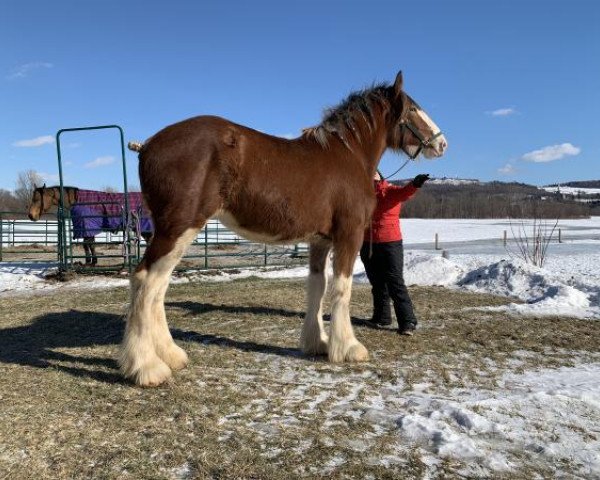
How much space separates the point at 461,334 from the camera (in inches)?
207

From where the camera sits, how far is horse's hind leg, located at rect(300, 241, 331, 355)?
4.39 metres

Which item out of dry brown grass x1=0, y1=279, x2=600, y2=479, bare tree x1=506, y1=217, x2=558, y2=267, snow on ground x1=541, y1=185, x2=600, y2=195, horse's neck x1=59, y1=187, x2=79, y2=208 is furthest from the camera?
snow on ground x1=541, y1=185, x2=600, y2=195

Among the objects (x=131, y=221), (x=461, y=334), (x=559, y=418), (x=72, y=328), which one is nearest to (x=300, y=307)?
(x=461, y=334)

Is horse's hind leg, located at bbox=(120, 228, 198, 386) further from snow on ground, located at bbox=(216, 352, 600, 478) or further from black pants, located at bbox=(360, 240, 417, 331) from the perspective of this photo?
black pants, located at bbox=(360, 240, 417, 331)

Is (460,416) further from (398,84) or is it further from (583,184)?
(583,184)

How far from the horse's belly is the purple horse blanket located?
7.82 meters

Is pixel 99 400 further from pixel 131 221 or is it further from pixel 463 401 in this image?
pixel 131 221

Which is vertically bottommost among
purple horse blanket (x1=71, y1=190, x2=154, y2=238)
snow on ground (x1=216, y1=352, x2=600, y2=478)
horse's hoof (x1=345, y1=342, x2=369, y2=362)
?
snow on ground (x1=216, y1=352, x2=600, y2=478)

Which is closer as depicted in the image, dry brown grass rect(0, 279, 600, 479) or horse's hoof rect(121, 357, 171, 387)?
dry brown grass rect(0, 279, 600, 479)

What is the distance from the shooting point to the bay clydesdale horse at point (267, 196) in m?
3.48

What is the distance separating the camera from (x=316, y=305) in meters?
4.47

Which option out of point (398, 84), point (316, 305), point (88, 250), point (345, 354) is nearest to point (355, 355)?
point (345, 354)

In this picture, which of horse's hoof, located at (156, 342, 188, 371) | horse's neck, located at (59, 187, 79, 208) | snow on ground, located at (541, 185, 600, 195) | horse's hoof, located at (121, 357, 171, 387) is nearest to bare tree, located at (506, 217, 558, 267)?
horse's hoof, located at (156, 342, 188, 371)

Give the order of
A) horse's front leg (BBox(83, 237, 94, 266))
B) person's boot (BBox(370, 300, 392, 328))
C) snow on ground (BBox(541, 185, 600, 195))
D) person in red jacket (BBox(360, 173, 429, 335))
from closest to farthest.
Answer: person in red jacket (BBox(360, 173, 429, 335)), person's boot (BBox(370, 300, 392, 328)), horse's front leg (BBox(83, 237, 94, 266)), snow on ground (BBox(541, 185, 600, 195))
